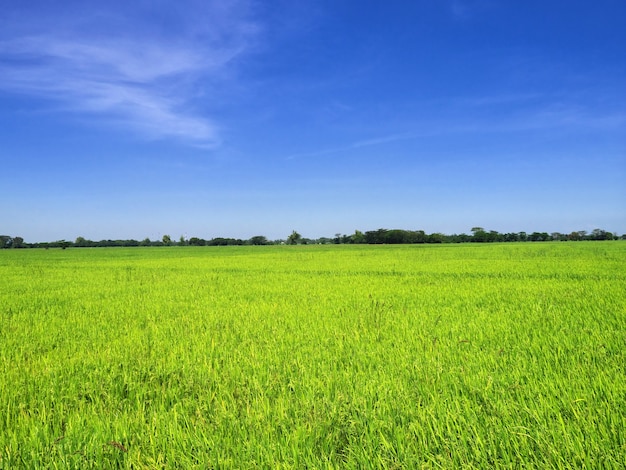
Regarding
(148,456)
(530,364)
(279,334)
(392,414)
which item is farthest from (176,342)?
(530,364)

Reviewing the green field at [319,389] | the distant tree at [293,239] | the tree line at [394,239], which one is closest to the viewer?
the green field at [319,389]

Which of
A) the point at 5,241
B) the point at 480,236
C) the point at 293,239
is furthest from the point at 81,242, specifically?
the point at 480,236

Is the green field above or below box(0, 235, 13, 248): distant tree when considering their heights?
below

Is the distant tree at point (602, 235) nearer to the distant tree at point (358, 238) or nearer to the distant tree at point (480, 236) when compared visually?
the distant tree at point (480, 236)

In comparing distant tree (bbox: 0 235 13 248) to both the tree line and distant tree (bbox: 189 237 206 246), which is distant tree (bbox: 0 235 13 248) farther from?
distant tree (bbox: 189 237 206 246)

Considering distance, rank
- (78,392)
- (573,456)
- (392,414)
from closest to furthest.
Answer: (573,456)
(392,414)
(78,392)

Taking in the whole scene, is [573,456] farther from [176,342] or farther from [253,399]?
[176,342]

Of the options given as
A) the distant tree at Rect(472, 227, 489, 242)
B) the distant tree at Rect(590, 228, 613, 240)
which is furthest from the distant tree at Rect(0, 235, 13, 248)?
the distant tree at Rect(590, 228, 613, 240)

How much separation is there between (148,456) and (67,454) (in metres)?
0.54

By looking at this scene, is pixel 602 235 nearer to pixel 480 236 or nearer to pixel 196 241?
pixel 480 236

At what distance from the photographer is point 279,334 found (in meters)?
5.46

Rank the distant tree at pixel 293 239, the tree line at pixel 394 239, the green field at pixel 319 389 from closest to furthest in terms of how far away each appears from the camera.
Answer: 1. the green field at pixel 319 389
2. the tree line at pixel 394 239
3. the distant tree at pixel 293 239

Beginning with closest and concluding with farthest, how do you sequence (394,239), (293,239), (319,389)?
(319,389) < (394,239) < (293,239)

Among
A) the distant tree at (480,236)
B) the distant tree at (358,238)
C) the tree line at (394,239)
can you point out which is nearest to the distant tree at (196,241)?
the tree line at (394,239)
